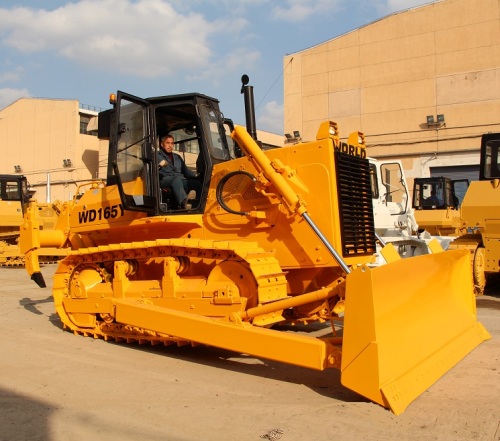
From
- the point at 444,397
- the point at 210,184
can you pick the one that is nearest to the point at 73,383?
the point at 210,184

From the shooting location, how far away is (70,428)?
12.6 feet

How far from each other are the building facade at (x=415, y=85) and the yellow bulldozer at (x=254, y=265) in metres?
19.0

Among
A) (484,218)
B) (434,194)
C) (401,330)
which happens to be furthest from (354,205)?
(434,194)

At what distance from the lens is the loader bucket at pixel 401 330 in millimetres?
4086

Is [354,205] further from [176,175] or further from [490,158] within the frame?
[490,158]

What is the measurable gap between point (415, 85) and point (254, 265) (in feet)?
71.6

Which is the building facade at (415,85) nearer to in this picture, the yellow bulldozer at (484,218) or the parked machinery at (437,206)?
the parked machinery at (437,206)

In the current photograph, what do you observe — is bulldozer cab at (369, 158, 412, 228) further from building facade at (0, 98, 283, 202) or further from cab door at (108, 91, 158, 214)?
building facade at (0, 98, 283, 202)

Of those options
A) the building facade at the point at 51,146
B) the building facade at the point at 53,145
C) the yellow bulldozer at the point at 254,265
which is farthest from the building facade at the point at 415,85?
the yellow bulldozer at the point at 254,265

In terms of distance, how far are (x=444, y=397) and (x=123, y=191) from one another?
13.4 feet

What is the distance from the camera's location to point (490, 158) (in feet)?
35.1

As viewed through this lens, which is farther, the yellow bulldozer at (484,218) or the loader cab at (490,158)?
the loader cab at (490,158)

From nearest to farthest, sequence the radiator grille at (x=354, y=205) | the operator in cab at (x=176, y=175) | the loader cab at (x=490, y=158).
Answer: the radiator grille at (x=354, y=205), the operator in cab at (x=176, y=175), the loader cab at (x=490, y=158)

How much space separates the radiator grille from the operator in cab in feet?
5.81
